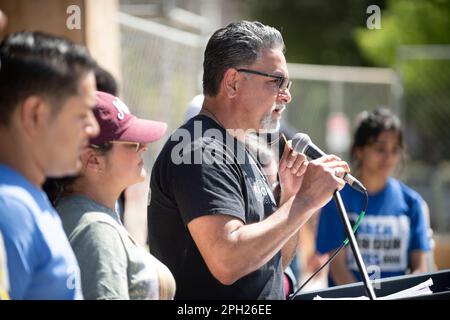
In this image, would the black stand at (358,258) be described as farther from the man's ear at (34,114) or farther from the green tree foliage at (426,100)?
the green tree foliage at (426,100)

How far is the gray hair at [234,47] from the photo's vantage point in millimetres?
3041

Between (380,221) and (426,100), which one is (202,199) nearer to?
(380,221)

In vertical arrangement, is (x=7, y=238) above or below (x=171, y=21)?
below

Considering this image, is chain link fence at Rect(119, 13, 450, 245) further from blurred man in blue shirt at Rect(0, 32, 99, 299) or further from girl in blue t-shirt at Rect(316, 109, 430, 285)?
blurred man in blue shirt at Rect(0, 32, 99, 299)

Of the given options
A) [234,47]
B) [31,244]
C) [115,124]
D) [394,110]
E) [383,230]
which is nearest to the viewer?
[31,244]

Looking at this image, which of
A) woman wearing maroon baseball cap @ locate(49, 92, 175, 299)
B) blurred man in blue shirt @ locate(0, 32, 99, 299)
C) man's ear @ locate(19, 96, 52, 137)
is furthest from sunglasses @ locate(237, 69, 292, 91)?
man's ear @ locate(19, 96, 52, 137)

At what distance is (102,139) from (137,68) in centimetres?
437

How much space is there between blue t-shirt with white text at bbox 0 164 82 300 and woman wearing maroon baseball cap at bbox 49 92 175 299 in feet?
0.99

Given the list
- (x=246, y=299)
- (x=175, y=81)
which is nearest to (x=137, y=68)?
(x=175, y=81)

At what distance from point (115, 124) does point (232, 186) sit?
46 centimetres

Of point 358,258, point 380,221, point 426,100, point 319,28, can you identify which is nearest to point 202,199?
point 358,258

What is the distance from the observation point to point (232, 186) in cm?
276
